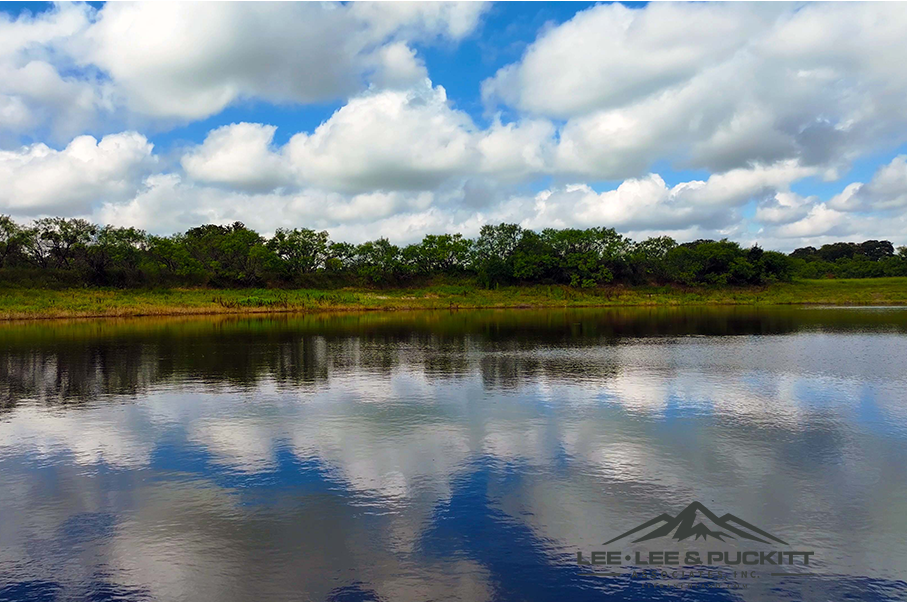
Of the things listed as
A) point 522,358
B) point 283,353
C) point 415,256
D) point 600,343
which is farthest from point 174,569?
point 415,256

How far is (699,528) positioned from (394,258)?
90.0 m

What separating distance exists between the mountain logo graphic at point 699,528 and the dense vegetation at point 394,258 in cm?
8250

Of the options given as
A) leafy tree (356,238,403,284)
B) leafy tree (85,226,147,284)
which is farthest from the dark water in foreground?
leafy tree (356,238,403,284)

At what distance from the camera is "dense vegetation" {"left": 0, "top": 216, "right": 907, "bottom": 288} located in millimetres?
81188

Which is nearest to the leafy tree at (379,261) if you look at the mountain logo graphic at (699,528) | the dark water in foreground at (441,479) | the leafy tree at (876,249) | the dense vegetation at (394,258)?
the dense vegetation at (394,258)

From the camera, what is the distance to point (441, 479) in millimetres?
11047

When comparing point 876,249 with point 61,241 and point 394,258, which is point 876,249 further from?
point 61,241

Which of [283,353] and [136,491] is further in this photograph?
[283,353]

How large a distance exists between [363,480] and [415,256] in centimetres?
8894

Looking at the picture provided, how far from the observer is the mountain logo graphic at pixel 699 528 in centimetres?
876

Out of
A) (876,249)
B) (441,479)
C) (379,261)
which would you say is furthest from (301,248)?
(876,249)

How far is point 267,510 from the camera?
9.77m

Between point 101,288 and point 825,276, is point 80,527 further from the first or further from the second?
point 825,276

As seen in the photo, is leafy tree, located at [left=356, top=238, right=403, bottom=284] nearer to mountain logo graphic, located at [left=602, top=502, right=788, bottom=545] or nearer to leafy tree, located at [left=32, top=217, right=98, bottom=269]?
leafy tree, located at [left=32, top=217, right=98, bottom=269]
